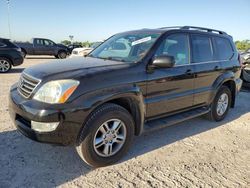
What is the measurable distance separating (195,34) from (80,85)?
2.70 meters

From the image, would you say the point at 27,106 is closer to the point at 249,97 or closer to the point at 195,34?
the point at 195,34

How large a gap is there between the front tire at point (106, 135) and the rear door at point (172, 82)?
547mm

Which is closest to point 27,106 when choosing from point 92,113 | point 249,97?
point 92,113

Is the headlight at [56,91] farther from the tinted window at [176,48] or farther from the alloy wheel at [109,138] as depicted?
the tinted window at [176,48]

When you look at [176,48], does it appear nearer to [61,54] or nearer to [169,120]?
[169,120]

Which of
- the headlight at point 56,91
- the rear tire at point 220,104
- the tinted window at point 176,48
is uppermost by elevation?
the tinted window at point 176,48

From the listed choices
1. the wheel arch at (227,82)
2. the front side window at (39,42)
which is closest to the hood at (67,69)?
the wheel arch at (227,82)

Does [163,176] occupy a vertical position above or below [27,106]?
below

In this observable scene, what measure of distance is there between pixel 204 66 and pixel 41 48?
19003 millimetres

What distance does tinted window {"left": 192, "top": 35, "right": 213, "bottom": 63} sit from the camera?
4.60 m

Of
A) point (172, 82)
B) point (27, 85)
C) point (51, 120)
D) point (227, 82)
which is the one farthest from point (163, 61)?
point (227, 82)

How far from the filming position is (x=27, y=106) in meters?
3.01

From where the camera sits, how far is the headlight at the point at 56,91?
2.90 metres

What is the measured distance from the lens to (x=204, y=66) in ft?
15.5
